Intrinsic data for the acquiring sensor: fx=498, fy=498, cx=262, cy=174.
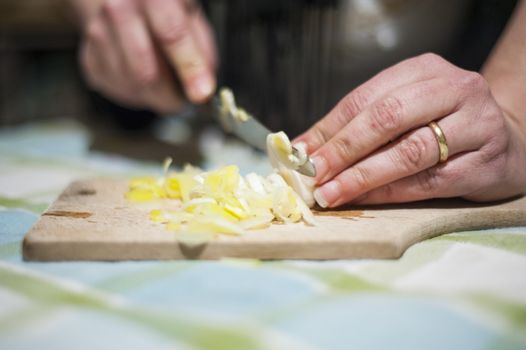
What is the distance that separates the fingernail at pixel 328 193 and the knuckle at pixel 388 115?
0.34 ft

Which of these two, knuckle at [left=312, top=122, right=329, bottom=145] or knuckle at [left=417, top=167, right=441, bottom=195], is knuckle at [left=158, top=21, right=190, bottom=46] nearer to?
knuckle at [left=312, top=122, right=329, bottom=145]

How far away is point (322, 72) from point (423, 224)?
557 mm

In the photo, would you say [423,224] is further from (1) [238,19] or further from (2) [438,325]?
(1) [238,19]

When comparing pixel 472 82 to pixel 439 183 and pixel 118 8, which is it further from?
pixel 118 8

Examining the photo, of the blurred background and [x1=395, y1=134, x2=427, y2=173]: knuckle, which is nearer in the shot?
[x1=395, y1=134, x2=427, y2=173]: knuckle

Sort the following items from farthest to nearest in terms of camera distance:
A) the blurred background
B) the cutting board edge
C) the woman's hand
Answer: the blurred background
the woman's hand
the cutting board edge

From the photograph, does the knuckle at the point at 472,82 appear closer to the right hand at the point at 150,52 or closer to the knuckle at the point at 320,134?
the knuckle at the point at 320,134

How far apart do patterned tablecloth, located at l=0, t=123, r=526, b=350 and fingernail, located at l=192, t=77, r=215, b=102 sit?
540 millimetres

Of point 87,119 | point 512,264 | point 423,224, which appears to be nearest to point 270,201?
point 423,224

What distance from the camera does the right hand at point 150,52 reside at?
114 centimetres

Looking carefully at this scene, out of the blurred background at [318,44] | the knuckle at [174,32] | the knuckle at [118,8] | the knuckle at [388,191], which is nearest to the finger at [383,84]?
the knuckle at [388,191]

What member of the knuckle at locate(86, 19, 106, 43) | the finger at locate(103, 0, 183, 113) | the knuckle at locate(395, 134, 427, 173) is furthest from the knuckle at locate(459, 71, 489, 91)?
the knuckle at locate(86, 19, 106, 43)

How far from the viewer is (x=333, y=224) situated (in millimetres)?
693

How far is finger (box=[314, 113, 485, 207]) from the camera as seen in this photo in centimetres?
73
